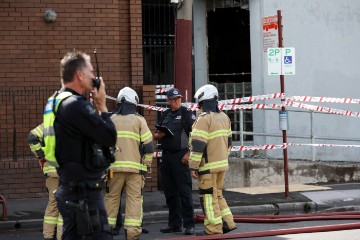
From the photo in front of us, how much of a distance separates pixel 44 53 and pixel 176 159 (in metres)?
4.72

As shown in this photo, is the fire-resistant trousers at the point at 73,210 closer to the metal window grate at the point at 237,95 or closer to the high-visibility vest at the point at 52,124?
the high-visibility vest at the point at 52,124

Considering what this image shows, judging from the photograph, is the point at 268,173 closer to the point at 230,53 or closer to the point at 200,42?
the point at 230,53

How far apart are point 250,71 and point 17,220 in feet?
24.0

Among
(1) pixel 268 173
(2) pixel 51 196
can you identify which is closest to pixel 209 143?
(2) pixel 51 196

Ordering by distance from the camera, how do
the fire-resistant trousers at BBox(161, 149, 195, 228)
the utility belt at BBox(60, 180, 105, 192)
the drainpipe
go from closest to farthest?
the utility belt at BBox(60, 180, 105, 192) < the fire-resistant trousers at BBox(161, 149, 195, 228) < the drainpipe

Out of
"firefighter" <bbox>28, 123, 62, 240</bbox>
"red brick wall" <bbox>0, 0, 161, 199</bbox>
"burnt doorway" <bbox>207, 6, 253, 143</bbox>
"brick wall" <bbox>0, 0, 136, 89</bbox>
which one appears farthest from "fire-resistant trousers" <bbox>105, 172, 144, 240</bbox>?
"burnt doorway" <bbox>207, 6, 253, 143</bbox>

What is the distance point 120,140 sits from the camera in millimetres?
9617

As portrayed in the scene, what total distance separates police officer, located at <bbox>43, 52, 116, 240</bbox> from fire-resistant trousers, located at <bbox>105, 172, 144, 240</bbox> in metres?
3.32

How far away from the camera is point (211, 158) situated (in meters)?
9.55

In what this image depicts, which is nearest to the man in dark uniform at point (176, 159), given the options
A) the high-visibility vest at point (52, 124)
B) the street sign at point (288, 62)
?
the street sign at point (288, 62)

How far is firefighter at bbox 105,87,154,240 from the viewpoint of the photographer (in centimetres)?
946

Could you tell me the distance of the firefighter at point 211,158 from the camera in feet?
31.0

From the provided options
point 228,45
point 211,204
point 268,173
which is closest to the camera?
point 211,204

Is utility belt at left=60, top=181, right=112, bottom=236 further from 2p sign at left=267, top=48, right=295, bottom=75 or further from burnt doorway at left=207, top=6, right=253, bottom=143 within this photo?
burnt doorway at left=207, top=6, right=253, bottom=143
